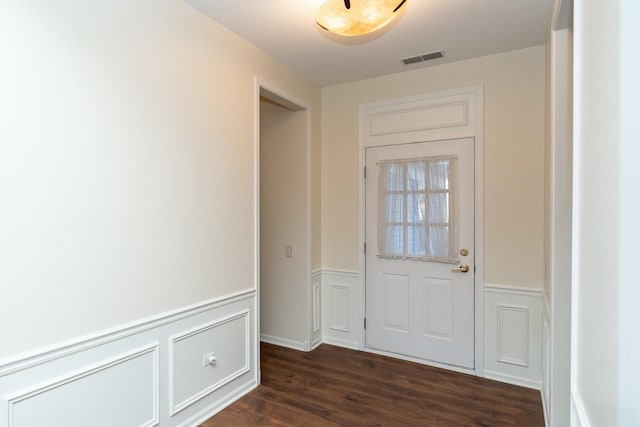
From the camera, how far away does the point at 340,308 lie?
3717 mm

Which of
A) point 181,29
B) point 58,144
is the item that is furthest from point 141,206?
point 181,29

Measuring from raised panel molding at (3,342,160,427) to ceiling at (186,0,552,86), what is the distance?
221 centimetres

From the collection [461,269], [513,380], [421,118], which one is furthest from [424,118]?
[513,380]

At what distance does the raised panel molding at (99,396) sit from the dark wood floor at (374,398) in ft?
1.76

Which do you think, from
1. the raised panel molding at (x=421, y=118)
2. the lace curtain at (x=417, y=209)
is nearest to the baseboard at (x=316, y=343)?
the lace curtain at (x=417, y=209)

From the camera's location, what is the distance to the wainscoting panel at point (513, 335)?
2811 millimetres

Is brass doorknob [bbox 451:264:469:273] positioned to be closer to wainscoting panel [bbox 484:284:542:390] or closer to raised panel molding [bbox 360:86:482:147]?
wainscoting panel [bbox 484:284:542:390]

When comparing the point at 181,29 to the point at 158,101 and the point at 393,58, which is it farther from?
the point at 393,58

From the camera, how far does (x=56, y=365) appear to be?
5.31 feet

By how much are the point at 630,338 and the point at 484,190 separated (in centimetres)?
250

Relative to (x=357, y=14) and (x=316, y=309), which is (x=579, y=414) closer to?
(x=357, y=14)

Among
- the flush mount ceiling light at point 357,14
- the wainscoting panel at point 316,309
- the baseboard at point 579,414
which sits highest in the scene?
the flush mount ceiling light at point 357,14

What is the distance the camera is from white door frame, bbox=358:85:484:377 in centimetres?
302

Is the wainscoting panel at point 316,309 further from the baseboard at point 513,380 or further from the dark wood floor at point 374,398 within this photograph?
the baseboard at point 513,380
